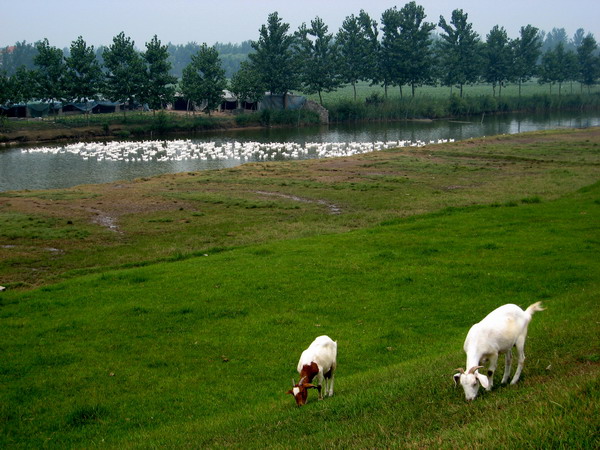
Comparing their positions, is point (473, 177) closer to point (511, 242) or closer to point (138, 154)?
point (511, 242)

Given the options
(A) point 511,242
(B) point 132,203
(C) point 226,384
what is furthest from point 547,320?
(B) point 132,203

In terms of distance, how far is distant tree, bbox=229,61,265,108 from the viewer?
110500 mm

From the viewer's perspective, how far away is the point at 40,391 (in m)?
12.2

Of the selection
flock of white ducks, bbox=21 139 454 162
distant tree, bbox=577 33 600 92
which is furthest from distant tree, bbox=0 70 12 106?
distant tree, bbox=577 33 600 92

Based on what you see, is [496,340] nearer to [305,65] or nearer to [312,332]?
[312,332]

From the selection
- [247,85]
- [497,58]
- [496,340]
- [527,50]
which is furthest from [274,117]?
[496,340]

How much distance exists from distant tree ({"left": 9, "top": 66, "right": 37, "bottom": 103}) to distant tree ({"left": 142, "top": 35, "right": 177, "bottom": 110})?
1693cm

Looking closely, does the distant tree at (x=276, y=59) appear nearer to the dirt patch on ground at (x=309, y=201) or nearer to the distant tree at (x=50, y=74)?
the distant tree at (x=50, y=74)

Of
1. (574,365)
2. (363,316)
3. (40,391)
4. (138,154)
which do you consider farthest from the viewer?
(138,154)

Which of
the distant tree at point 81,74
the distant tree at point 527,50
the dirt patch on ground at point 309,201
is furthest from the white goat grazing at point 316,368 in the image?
the distant tree at point 527,50

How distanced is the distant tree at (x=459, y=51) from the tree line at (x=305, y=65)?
0.22 metres

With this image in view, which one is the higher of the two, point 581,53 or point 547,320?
point 581,53

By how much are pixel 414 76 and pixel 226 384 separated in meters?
126

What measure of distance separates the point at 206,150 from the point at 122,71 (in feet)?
121
